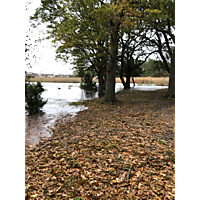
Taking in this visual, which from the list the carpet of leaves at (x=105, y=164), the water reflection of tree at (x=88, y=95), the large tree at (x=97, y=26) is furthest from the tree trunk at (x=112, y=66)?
the water reflection of tree at (x=88, y=95)

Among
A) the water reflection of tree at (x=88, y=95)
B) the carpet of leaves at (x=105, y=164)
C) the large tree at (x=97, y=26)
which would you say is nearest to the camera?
the carpet of leaves at (x=105, y=164)

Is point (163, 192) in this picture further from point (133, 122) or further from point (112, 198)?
point (133, 122)

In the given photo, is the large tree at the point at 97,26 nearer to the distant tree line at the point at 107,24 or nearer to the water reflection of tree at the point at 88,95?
the distant tree line at the point at 107,24

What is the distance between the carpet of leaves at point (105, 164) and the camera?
3.69 metres

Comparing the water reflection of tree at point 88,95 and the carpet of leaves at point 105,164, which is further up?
the water reflection of tree at point 88,95

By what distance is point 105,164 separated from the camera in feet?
15.1

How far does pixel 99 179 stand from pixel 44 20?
15822 millimetres

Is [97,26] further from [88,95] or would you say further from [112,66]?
[88,95]

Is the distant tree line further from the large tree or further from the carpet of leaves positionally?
the carpet of leaves

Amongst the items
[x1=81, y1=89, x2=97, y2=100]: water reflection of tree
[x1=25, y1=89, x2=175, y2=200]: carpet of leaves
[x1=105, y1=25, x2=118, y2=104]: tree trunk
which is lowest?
[x1=25, y1=89, x2=175, y2=200]: carpet of leaves

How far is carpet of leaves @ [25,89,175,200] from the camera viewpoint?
369 cm

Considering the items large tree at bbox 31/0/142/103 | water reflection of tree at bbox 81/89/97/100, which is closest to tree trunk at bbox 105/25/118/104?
large tree at bbox 31/0/142/103
